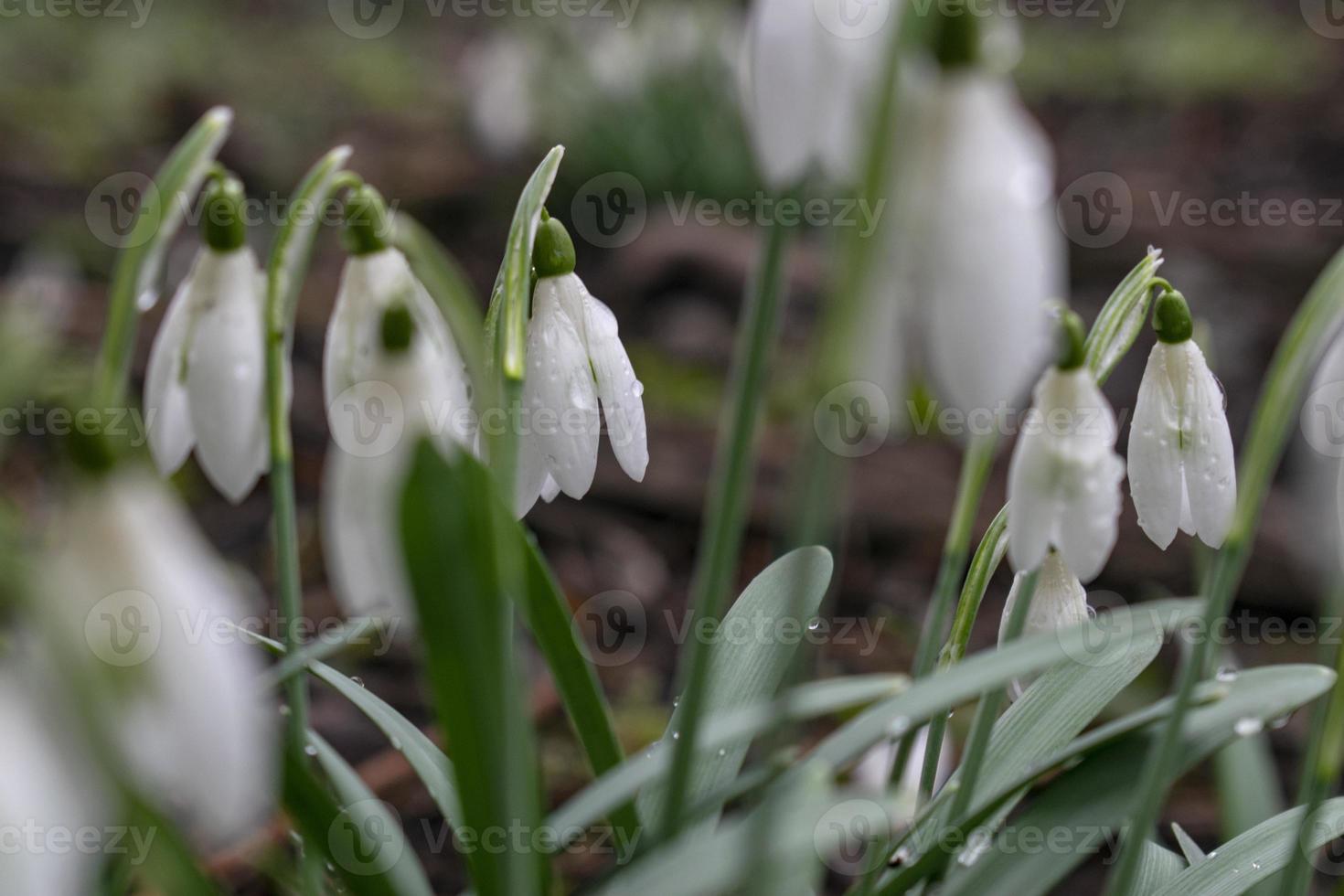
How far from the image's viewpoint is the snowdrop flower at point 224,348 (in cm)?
78

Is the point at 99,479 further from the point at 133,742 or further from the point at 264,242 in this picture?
the point at 264,242

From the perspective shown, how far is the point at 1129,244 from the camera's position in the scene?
403 centimetres

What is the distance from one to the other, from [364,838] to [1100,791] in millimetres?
487

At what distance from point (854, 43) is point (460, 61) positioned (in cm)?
759

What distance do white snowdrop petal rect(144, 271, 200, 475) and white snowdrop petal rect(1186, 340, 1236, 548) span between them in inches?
25.5

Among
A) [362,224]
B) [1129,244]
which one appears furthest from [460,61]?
[362,224]

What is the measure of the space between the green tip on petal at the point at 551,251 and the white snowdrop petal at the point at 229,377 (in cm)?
18

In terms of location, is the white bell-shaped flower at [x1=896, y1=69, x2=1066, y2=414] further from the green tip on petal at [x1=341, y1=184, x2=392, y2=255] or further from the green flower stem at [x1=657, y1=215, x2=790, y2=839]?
the green tip on petal at [x1=341, y1=184, x2=392, y2=255]

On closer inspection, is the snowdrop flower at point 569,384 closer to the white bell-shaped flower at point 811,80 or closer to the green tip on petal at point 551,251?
the green tip on petal at point 551,251

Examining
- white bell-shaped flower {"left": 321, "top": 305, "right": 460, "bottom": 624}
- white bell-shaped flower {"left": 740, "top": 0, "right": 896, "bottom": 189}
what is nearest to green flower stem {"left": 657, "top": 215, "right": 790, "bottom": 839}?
white bell-shaped flower {"left": 740, "top": 0, "right": 896, "bottom": 189}

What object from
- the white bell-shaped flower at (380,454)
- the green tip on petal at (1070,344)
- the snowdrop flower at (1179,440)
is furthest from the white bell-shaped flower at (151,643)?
the snowdrop flower at (1179,440)

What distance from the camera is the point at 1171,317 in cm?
80

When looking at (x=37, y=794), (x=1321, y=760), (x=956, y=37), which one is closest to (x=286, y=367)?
(x=37, y=794)

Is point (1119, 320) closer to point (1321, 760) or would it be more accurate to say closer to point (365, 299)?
point (1321, 760)
